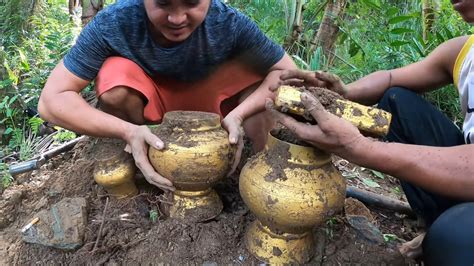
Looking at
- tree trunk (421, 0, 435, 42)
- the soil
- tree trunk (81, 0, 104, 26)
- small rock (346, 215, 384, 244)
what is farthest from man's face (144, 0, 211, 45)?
tree trunk (421, 0, 435, 42)

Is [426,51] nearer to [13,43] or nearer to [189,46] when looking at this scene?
[189,46]

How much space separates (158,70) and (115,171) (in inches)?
20.3

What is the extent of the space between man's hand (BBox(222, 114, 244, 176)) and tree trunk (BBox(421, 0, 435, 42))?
2422mm

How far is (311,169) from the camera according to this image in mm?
1375

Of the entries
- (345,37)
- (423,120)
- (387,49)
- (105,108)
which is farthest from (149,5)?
(345,37)

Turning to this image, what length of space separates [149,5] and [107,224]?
0.89 meters

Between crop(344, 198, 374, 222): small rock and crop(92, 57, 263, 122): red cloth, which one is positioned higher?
crop(92, 57, 263, 122): red cloth

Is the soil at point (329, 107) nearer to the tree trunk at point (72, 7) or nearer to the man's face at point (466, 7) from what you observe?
the man's face at point (466, 7)

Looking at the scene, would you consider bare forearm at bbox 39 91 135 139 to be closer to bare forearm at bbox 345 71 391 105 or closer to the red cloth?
the red cloth

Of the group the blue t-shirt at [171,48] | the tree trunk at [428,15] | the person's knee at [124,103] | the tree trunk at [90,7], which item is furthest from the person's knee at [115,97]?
the tree trunk at [428,15]

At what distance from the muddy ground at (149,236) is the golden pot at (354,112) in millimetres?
526

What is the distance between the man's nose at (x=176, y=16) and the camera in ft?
5.42

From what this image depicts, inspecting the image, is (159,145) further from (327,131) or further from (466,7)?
(466,7)

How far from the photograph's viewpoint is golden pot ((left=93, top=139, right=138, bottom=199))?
1.73m
